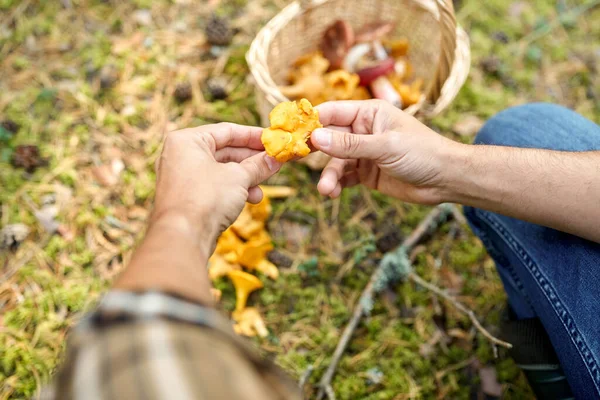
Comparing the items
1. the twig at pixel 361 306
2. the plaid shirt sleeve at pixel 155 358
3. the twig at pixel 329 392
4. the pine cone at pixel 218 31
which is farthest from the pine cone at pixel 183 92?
the plaid shirt sleeve at pixel 155 358

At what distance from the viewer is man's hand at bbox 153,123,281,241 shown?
4.62 feet

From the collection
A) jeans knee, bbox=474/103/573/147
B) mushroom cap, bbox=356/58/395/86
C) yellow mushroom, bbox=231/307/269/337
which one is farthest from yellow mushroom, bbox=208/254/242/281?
jeans knee, bbox=474/103/573/147

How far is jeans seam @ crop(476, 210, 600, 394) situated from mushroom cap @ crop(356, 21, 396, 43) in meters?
1.48

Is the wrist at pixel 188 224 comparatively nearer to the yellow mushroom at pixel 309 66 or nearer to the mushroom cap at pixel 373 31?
the yellow mushroom at pixel 309 66

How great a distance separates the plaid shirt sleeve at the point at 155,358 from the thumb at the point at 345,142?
99cm

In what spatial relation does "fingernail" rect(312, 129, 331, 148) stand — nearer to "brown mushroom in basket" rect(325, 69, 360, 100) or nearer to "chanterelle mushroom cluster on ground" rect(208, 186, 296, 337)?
"chanterelle mushroom cluster on ground" rect(208, 186, 296, 337)

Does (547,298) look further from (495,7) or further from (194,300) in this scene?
(495,7)

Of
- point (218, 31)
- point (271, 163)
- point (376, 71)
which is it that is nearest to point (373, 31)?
point (376, 71)

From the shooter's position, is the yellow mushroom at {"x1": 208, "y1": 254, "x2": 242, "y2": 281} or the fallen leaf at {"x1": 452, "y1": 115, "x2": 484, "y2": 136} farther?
the fallen leaf at {"x1": 452, "y1": 115, "x2": 484, "y2": 136}

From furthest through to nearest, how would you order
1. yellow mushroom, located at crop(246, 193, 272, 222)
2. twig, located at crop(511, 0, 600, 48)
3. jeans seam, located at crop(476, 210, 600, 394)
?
1. twig, located at crop(511, 0, 600, 48)
2. yellow mushroom, located at crop(246, 193, 272, 222)
3. jeans seam, located at crop(476, 210, 600, 394)

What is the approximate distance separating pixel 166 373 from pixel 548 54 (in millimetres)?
3829

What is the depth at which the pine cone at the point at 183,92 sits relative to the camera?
3.04 m

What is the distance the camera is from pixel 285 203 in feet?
9.32

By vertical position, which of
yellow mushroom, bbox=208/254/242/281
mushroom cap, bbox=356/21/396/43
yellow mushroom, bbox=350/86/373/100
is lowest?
yellow mushroom, bbox=208/254/242/281
